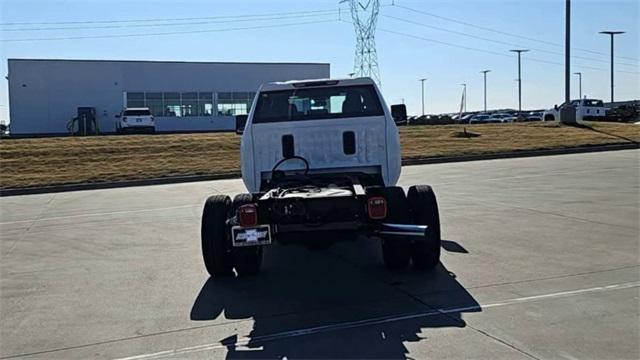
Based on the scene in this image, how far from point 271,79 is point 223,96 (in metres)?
4.86

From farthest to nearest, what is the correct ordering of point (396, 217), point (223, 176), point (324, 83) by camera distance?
point (223, 176), point (324, 83), point (396, 217)

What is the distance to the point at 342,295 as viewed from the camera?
6.12 meters

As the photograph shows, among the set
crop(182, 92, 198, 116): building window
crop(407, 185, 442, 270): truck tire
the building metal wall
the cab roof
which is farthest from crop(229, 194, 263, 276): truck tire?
crop(182, 92, 198, 116): building window

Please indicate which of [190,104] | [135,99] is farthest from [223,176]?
[190,104]

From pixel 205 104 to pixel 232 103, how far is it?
238 cm

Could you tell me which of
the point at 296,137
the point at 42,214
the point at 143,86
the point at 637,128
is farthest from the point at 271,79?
the point at 296,137

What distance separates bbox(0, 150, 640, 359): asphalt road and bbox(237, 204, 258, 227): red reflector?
75cm

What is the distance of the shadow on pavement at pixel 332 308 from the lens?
4746 mm

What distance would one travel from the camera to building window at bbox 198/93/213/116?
55.0 meters

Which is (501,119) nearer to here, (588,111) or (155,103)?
(588,111)

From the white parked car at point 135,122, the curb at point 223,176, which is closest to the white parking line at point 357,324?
the curb at point 223,176

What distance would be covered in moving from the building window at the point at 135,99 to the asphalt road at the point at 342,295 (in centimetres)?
4306

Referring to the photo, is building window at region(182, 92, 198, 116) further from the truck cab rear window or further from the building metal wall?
the truck cab rear window

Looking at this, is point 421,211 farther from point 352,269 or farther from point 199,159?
point 199,159
